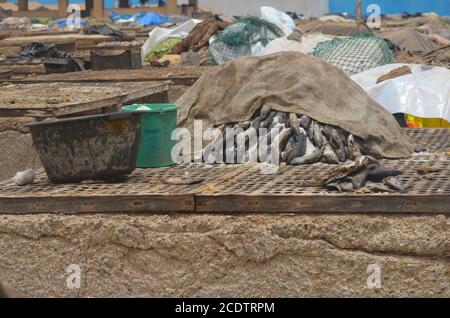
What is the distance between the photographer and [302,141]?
614 cm

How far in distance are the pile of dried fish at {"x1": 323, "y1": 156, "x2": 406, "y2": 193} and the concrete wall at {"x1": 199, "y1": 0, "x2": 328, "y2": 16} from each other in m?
28.2

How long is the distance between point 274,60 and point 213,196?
6.88ft

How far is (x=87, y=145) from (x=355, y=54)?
18.8 feet

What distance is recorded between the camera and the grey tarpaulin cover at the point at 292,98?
6.34 metres

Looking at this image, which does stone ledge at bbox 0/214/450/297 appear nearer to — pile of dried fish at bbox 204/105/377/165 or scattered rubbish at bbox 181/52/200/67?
pile of dried fish at bbox 204/105/377/165

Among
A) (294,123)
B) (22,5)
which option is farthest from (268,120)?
(22,5)

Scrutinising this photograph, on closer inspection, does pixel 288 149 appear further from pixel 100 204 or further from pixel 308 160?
pixel 100 204

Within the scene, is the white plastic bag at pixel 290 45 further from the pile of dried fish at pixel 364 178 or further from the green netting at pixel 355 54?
the pile of dried fish at pixel 364 178

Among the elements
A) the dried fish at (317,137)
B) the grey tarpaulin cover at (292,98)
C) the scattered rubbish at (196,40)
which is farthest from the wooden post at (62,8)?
the dried fish at (317,137)

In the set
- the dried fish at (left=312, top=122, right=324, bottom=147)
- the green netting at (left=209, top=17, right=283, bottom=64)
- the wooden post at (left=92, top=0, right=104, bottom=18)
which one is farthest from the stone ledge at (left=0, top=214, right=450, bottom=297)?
the wooden post at (left=92, top=0, right=104, bottom=18)

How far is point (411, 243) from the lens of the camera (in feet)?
15.9
